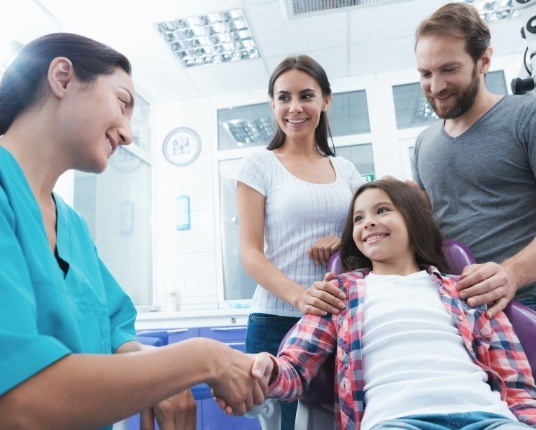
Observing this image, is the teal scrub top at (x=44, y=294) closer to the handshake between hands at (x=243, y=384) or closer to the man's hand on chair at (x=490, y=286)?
Answer: the handshake between hands at (x=243, y=384)

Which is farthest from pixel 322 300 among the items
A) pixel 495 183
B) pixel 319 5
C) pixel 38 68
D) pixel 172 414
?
pixel 319 5

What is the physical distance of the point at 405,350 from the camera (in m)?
1.16

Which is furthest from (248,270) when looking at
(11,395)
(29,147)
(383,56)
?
(383,56)

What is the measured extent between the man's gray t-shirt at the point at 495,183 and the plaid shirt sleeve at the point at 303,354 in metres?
0.63

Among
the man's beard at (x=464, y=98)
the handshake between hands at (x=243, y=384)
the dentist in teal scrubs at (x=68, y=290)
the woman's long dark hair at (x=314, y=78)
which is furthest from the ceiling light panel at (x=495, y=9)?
the handshake between hands at (x=243, y=384)

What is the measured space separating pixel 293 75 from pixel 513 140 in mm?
798

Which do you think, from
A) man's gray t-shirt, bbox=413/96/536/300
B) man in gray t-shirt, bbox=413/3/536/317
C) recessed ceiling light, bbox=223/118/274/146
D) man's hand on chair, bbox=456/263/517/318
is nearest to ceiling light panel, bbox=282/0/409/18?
recessed ceiling light, bbox=223/118/274/146

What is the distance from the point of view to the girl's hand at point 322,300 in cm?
123

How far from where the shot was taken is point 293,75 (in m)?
1.58

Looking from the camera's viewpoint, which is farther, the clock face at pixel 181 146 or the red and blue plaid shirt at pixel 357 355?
the clock face at pixel 181 146

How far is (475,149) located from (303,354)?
0.96 metres

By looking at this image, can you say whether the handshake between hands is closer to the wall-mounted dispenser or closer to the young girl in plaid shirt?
the young girl in plaid shirt

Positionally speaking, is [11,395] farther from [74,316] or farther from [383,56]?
[383,56]

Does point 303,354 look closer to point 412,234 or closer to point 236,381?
point 236,381
